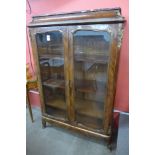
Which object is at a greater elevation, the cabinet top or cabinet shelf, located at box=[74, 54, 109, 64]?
the cabinet top

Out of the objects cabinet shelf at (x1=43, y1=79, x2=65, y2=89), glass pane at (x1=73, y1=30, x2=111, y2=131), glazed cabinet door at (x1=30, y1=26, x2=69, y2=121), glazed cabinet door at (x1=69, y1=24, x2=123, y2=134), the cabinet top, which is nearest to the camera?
the cabinet top

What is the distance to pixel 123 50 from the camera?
1923mm

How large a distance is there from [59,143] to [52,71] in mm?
955

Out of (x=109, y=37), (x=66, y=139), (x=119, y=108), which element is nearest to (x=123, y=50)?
(x=109, y=37)

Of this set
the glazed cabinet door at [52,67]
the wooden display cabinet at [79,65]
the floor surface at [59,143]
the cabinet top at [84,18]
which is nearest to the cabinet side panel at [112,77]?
the wooden display cabinet at [79,65]

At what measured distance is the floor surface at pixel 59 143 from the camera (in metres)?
1.95

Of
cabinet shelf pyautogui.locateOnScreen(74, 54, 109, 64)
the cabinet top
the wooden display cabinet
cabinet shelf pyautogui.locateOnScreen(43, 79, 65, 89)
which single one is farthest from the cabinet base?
the cabinet top

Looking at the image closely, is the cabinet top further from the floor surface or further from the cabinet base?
the floor surface

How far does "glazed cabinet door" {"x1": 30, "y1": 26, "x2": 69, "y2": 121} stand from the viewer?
1.90 m

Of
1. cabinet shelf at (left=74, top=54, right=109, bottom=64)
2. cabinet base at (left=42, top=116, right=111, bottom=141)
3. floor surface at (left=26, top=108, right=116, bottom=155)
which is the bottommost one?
floor surface at (left=26, top=108, right=116, bottom=155)

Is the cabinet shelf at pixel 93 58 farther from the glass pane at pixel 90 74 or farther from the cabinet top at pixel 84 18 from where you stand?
the cabinet top at pixel 84 18

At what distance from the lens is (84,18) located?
1.61 m

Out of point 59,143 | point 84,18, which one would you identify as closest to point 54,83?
point 59,143
